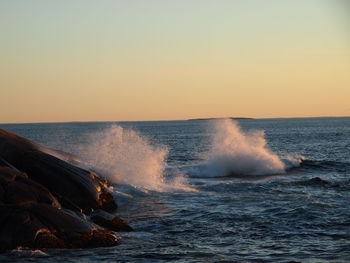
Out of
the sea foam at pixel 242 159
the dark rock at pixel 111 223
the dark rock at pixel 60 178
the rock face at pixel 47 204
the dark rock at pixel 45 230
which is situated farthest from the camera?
the sea foam at pixel 242 159

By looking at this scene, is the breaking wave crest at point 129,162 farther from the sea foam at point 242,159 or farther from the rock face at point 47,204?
the rock face at point 47,204

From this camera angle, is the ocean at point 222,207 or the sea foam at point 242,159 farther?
the sea foam at point 242,159

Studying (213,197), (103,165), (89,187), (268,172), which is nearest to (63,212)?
(89,187)

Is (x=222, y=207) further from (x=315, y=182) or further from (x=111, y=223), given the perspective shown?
(x=315, y=182)

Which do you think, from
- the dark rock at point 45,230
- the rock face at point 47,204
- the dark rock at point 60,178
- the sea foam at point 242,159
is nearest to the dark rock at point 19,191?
the rock face at point 47,204

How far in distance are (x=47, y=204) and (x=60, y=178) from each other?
3132 millimetres

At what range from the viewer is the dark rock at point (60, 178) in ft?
53.4

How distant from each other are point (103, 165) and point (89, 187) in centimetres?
906

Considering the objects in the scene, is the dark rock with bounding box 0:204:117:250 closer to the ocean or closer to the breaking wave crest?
the ocean

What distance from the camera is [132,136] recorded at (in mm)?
33375

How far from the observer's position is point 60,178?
54.4ft

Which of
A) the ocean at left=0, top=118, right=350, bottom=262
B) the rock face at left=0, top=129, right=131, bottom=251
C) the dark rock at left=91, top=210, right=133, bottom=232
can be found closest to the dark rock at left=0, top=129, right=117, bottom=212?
the rock face at left=0, top=129, right=131, bottom=251

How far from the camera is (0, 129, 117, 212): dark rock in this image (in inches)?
640

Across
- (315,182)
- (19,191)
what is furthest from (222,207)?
(315,182)
